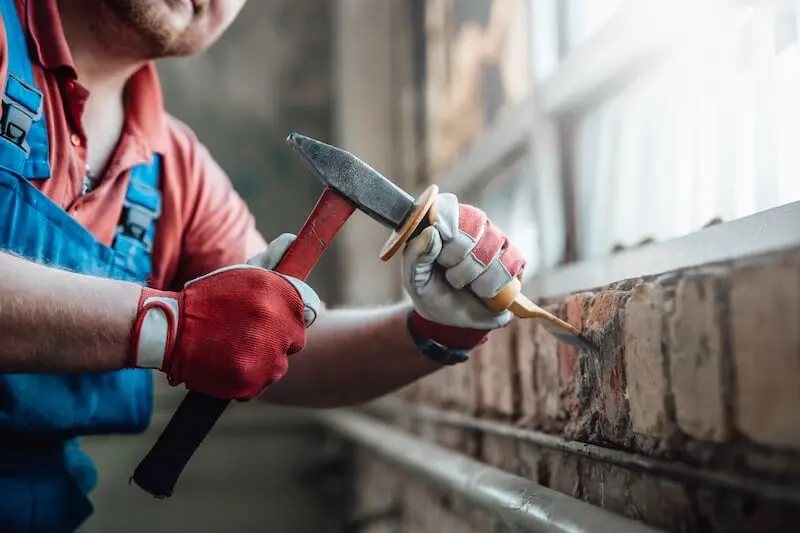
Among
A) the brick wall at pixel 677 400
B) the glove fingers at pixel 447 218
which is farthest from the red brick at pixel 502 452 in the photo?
the glove fingers at pixel 447 218

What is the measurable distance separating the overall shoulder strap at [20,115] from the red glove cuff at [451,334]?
0.53 meters

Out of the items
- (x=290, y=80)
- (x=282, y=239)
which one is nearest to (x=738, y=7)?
(x=282, y=239)

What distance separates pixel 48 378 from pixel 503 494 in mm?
644

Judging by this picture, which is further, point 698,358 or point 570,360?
point 570,360

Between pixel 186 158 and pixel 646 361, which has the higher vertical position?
pixel 186 158

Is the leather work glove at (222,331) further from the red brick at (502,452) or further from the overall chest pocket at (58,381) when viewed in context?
the red brick at (502,452)

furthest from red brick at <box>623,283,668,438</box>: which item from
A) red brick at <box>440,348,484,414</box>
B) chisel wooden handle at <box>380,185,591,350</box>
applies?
red brick at <box>440,348,484,414</box>

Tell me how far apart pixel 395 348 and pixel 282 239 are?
31 centimetres

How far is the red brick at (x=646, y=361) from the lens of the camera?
29.8 inches

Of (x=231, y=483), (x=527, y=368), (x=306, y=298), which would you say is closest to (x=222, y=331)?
(x=306, y=298)

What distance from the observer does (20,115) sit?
0.94 metres

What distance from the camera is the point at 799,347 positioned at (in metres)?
0.58

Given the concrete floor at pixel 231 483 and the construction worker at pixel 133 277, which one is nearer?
the construction worker at pixel 133 277

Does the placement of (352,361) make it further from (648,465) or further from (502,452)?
(648,465)
